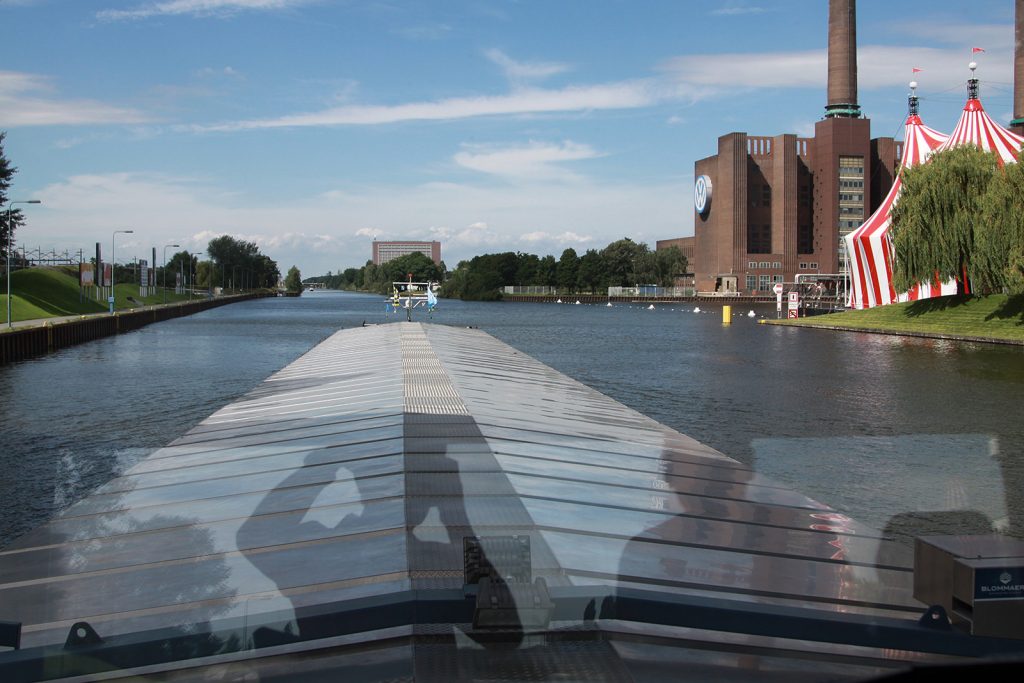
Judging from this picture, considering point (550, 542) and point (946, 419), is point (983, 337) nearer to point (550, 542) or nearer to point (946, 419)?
→ point (946, 419)

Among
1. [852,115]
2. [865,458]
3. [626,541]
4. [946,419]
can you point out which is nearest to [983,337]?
[946,419]

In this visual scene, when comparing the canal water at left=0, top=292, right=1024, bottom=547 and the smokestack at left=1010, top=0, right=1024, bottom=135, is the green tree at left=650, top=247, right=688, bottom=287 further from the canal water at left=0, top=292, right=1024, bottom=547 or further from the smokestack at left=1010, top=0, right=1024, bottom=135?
the canal water at left=0, top=292, right=1024, bottom=547

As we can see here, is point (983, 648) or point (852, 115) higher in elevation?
point (852, 115)

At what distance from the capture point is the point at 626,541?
726 cm

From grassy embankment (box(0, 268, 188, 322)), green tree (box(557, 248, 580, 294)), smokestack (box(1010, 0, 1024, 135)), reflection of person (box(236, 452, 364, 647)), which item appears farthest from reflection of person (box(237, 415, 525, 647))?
green tree (box(557, 248, 580, 294))

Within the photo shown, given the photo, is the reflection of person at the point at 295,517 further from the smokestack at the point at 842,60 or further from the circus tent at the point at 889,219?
the smokestack at the point at 842,60

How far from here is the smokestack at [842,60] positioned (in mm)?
123000

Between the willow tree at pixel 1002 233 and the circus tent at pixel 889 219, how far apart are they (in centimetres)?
1220

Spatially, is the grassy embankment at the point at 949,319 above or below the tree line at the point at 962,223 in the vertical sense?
below

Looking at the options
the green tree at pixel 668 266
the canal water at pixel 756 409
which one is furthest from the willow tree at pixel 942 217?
the green tree at pixel 668 266

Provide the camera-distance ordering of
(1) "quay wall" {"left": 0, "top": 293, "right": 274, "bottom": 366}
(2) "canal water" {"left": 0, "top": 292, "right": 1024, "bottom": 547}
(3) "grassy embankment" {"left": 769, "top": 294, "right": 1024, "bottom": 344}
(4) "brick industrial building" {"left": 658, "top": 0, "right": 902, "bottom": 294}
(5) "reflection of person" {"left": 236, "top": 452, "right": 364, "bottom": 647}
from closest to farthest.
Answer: (5) "reflection of person" {"left": 236, "top": 452, "right": 364, "bottom": 647}
(2) "canal water" {"left": 0, "top": 292, "right": 1024, "bottom": 547}
(1) "quay wall" {"left": 0, "top": 293, "right": 274, "bottom": 366}
(3) "grassy embankment" {"left": 769, "top": 294, "right": 1024, "bottom": 344}
(4) "brick industrial building" {"left": 658, "top": 0, "right": 902, "bottom": 294}

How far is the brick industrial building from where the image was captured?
137m

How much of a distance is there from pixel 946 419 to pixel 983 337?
2917 cm

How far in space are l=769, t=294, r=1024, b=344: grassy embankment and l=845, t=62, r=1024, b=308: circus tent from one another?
93.7 inches
